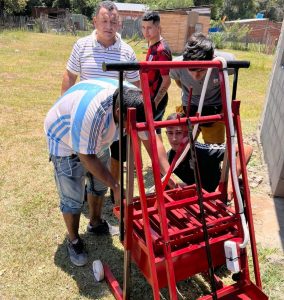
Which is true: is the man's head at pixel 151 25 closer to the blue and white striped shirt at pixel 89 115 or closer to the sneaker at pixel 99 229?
the blue and white striped shirt at pixel 89 115

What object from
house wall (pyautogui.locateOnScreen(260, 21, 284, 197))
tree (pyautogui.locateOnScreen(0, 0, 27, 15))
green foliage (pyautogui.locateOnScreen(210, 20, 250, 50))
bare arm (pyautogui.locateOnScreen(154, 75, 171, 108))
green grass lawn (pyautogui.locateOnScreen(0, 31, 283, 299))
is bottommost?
green foliage (pyautogui.locateOnScreen(210, 20, 250, 50))

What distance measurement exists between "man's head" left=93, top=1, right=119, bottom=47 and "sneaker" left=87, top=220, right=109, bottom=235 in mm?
1646

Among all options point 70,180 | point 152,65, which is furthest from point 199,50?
point 70,180

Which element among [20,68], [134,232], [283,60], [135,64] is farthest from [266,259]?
[20,68]

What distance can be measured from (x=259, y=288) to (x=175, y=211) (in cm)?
66

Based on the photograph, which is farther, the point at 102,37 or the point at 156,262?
the point at 102,37

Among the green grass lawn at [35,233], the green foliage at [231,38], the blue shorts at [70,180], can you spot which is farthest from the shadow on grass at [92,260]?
the green foliage at [231,38]

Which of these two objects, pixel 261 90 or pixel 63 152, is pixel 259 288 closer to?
pixel 63 152

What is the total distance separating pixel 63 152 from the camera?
250cm

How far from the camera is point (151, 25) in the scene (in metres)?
3.75

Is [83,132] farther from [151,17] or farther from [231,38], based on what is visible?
[231,38]

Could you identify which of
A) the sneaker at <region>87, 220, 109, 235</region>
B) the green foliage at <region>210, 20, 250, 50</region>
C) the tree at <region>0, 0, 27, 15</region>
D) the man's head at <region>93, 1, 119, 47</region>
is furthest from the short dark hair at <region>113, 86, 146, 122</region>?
the tree at <region>0, 0, 27, 15</region>

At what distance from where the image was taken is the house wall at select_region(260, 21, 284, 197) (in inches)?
154

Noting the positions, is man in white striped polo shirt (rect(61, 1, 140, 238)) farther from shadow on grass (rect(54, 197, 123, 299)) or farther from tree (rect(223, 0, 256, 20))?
tree (rect(223, 0, 256, 20))
